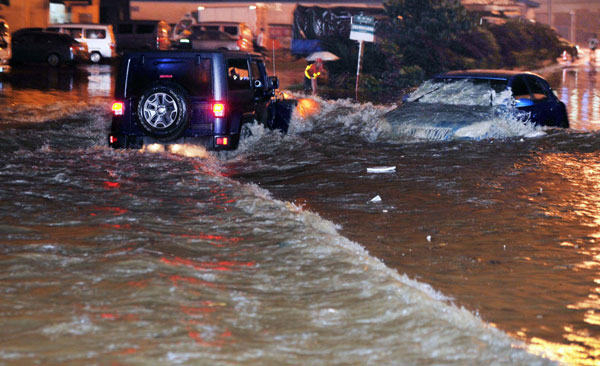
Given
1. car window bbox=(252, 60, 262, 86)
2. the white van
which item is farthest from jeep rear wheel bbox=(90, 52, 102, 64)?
car window bbox=(252, 60, 262, 86)

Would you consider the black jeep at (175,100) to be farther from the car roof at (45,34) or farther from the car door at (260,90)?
the car roof at (45,34)

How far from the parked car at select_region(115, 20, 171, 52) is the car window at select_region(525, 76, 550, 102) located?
27.5 metres

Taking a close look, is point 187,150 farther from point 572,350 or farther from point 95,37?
point 95,37

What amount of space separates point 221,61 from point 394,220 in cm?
394

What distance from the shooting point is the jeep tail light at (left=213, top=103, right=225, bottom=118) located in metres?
11.2

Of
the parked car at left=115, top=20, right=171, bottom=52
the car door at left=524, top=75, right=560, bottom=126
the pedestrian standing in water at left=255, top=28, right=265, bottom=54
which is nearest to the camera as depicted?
the car door at left=524, top=75, right=560, bottom=126

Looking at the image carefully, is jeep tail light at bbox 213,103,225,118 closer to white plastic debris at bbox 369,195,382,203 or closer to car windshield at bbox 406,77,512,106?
white plastic debris at bbox 369,195,382,203

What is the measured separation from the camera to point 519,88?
1409 cm

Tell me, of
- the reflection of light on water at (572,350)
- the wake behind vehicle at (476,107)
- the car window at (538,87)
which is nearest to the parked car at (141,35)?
the wake behind vehicle at (476,107)

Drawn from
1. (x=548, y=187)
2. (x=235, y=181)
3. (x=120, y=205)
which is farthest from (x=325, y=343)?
(x=548, y=187)

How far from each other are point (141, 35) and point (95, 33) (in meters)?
2.99

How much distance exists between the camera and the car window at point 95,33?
3759 centimetres

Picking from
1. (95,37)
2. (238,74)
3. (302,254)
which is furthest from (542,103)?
(95,37)

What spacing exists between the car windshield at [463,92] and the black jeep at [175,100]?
4.57m
